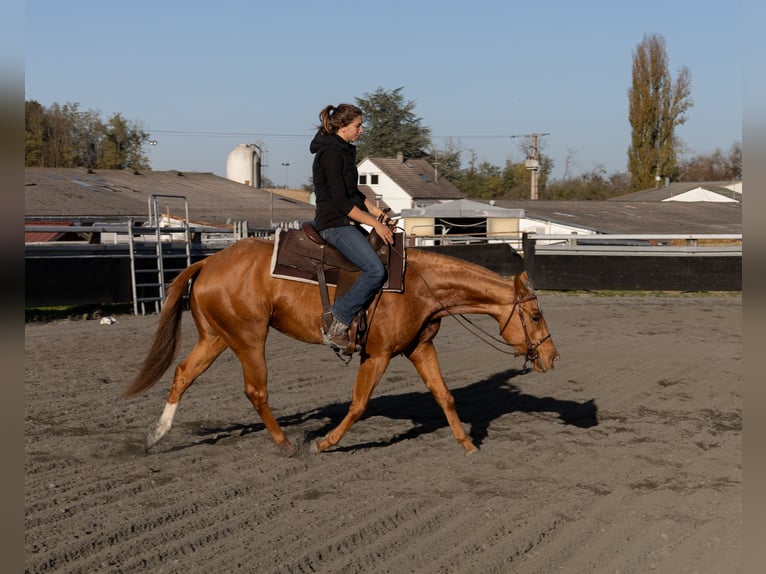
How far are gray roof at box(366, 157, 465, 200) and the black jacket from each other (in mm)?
51493

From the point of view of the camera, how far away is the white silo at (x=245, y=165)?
5672 cm

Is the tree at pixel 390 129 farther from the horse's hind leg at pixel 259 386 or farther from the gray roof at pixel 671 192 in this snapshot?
the horse's hind leg at pixel 259 386

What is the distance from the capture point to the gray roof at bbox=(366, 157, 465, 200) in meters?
58.5

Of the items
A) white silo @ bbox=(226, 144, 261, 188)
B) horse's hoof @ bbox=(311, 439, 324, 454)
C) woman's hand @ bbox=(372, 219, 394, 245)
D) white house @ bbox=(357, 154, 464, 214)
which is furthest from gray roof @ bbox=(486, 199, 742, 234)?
horse's hoof @ bbox=(311, 439, 324, 454)

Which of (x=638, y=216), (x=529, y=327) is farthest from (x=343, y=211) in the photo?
(x=638, y=216)

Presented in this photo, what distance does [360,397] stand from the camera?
A: 6297mm

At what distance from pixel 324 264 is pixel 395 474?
5.48 ft

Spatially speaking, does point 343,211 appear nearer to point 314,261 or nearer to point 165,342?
point 314,261

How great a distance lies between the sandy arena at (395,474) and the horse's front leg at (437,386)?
15 centimetres

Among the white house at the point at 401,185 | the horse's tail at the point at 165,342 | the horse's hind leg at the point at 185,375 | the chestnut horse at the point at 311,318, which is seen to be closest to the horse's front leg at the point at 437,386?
the chestnut horse at the point at 311,318

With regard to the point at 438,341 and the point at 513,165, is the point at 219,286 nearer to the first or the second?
the point at 438,341

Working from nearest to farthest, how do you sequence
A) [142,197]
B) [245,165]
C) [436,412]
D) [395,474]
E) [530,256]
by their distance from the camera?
[395,474]
[436,412]
[530,256]
[142,197]
[245,165]

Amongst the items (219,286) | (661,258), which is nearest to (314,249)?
(219,286)
